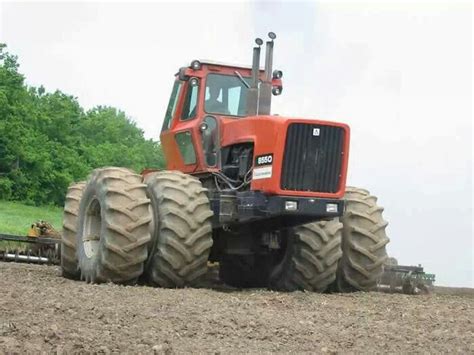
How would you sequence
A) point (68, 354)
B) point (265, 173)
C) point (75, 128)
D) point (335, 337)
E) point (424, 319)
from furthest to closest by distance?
point (75, 128) → point (265, 173) → point (424, 319) → point (335, 337) → point (68, 354)

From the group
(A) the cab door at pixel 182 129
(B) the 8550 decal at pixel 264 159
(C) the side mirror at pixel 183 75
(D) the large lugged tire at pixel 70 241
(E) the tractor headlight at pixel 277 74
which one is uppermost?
(E) the tractor headlight at pixel 277 74

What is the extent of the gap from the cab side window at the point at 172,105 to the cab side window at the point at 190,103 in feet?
0.86

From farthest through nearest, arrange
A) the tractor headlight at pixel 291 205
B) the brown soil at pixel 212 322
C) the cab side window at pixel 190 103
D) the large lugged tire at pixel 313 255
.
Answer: the cab side window at pixel 190 103
the large lugged tire at pixel 313 255
the tractor headlight at pixel 291 205
the brown soil at pixel 212 322

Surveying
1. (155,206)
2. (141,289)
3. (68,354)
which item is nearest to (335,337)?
(68,354)

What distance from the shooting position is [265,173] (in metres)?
10.2

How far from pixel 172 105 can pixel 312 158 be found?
10.0ft

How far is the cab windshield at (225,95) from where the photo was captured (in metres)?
11.7

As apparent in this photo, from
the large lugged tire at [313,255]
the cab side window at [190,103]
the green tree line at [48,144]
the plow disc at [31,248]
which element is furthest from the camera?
the green tree line at [48,144]

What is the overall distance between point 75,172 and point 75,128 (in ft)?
35.6

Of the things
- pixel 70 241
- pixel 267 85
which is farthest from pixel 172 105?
pixel 70 241

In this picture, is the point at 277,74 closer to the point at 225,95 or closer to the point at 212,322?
the point at 225,95

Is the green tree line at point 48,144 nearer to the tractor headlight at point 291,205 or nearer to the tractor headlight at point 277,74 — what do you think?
the tractor headlight at point 277,74

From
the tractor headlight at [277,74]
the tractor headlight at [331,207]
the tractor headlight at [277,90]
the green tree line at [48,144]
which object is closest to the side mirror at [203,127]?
the tractor headlight at [277,90]

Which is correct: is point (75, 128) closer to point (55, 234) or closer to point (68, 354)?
point (55, 234)
